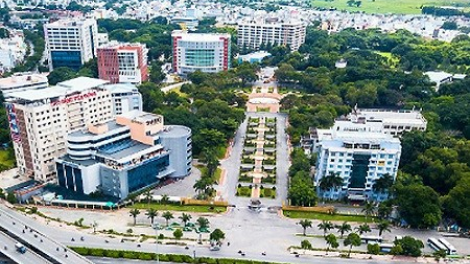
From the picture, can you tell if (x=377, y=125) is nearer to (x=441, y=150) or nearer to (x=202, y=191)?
(x=441, y=150)

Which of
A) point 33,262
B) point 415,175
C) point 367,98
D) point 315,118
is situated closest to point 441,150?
point 415,175

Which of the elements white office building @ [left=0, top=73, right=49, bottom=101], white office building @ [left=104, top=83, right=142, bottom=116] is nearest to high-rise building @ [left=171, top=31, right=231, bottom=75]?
white office building @ [left=104, top=83, right=142, bottom=116]

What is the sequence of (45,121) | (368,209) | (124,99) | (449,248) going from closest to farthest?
(449,248)
(368,209)
(45,121)
(124,99)

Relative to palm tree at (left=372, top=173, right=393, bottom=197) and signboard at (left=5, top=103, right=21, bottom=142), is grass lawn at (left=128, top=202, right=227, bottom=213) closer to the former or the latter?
signboard at (left=5, top=103, right=21, bottom=142)

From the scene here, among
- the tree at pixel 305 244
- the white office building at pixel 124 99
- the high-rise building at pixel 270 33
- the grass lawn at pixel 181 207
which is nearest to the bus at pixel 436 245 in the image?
the tree at pixel 305 244

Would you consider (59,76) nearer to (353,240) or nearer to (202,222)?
(202,222)

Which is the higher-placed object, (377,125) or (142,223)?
(377,125)

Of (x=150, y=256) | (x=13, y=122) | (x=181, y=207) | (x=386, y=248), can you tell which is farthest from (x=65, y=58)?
(x=386, y=248)
